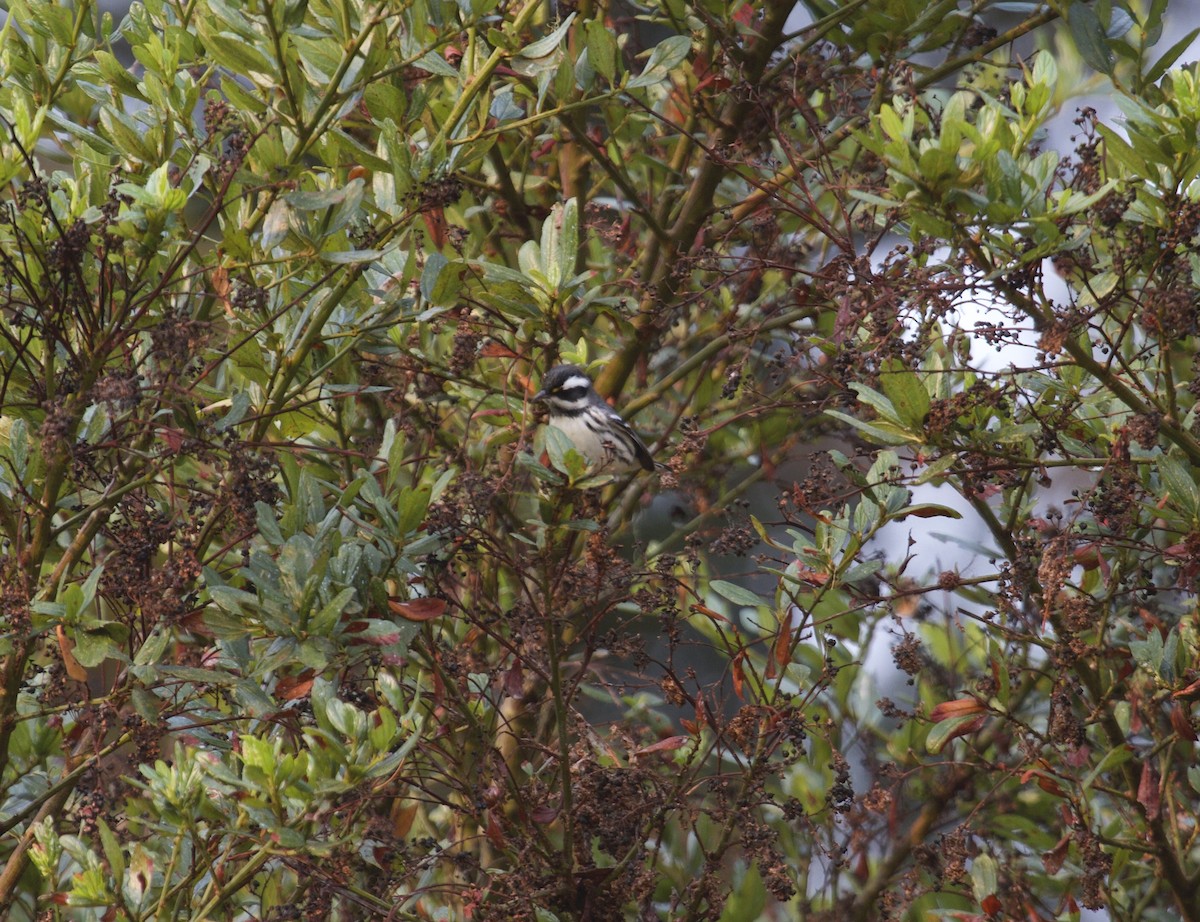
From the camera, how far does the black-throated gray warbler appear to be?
12.5 ft

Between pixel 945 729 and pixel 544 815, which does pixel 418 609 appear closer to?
pixel 544 815

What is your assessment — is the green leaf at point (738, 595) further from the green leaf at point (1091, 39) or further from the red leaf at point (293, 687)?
the green leaf at point (1091, 39)

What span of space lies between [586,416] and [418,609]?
1.69 metres


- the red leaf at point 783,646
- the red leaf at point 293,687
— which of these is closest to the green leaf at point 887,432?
the red leaf at point 783,646

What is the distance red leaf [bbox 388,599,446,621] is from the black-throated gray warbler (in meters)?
1.24

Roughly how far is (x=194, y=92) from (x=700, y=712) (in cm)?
157

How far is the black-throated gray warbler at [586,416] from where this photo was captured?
3812 mm

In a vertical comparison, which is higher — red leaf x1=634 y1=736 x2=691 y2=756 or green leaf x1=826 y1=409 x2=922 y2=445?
green leaf x1=826 y1=409 x2=922 y2=445

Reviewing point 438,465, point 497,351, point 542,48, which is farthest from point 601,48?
point 438,465

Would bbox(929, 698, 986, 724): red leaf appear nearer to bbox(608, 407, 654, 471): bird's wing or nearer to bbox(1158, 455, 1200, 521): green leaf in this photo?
bbox(1158, 455, 1200, 521): green leaf

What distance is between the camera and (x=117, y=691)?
90.7 inches

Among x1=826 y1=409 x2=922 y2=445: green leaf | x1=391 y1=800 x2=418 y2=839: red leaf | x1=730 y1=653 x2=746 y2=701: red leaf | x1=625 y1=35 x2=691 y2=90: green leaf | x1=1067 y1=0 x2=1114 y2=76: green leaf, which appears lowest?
x1=391 y1=800 x2=418 y2=839: red leaf

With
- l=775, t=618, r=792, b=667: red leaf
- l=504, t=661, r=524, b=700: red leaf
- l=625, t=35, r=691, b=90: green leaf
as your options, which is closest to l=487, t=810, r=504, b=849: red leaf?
l=504, t=661, r=524, b=700: red leaf

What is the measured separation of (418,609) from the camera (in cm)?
241
